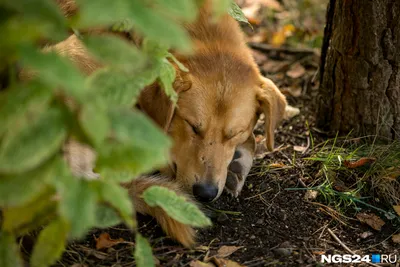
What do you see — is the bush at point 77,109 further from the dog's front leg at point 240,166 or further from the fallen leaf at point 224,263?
the dog's front leg at point 240,166

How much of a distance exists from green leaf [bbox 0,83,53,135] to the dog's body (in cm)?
151

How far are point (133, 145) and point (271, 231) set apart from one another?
4.84ft

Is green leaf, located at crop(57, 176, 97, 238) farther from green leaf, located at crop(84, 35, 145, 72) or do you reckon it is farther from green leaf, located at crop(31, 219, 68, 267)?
green leaf, located at crop(84, 35, 145, 72)

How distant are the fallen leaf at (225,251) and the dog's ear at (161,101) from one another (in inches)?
31.2

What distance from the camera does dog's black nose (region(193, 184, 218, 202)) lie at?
322cm

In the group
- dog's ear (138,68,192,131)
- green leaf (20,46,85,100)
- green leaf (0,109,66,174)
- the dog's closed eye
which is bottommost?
the dog's closed eye

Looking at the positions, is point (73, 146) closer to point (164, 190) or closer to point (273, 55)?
point (164, 190)

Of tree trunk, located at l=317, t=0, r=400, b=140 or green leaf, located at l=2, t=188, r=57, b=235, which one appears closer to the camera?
green leaf, located at l=2, t=188, r=57, b=235

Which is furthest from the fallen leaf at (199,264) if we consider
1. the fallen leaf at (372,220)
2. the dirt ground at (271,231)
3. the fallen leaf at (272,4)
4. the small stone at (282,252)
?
the fallen leaf at (272,4)

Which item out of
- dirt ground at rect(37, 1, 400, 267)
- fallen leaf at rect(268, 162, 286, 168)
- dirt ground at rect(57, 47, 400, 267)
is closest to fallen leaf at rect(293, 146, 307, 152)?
dirt ground at rect(37, 1, 400, 267)

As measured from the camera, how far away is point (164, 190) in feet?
7.43

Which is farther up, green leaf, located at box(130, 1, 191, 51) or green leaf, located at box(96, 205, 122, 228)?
green leaf, located at box(130, 1, 191, 51)

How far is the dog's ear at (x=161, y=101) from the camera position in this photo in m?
3.30

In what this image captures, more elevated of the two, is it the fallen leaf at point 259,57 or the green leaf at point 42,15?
the green leaf at point 42,15
